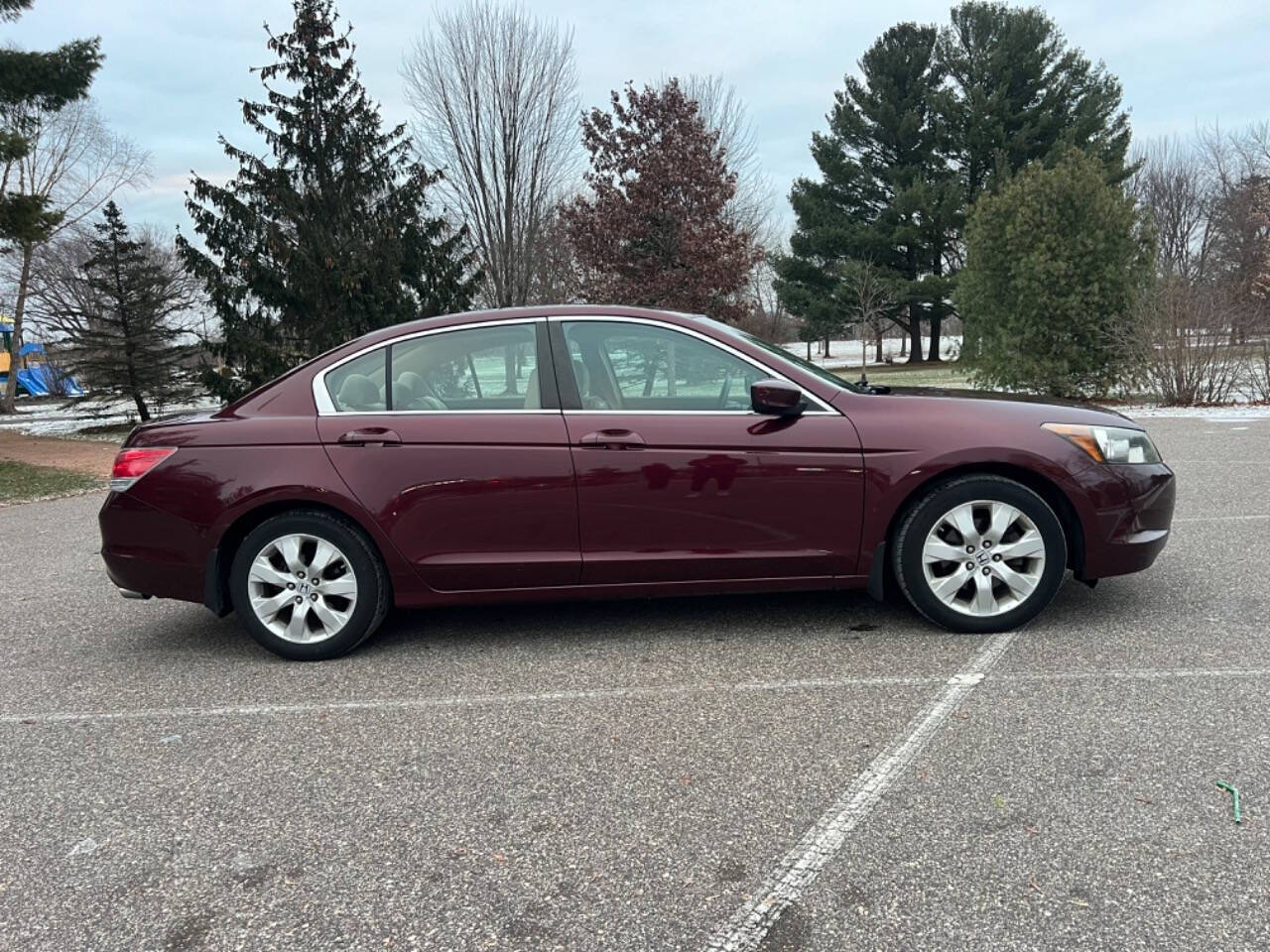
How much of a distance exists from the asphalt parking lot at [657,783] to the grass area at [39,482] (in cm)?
749

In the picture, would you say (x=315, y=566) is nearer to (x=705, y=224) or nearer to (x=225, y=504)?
(x=225, y=504)

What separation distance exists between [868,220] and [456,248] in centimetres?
2463

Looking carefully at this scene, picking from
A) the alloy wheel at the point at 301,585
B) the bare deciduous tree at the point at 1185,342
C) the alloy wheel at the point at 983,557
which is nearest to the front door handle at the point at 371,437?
the alloy wheel at the point at 301,585

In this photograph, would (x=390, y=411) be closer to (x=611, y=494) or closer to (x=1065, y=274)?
(x=611, y=494)

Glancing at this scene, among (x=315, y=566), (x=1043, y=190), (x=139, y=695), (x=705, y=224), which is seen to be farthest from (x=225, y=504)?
(x=705, y=224)

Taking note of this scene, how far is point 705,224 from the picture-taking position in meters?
20.7

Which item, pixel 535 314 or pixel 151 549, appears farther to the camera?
pixel 535 314

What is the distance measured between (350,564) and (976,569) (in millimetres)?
2810

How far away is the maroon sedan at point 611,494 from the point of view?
388 cm

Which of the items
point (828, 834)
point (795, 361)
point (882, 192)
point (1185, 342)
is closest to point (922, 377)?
point (882, 192)

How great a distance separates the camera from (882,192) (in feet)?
125

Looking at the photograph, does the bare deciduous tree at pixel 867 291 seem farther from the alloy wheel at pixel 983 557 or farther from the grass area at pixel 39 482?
the alloy wheel at pixel 983 557

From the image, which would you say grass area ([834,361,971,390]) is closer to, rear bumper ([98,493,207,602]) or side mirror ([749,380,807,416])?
side mirror ([749,380,807,416])

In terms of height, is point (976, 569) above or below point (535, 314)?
below
